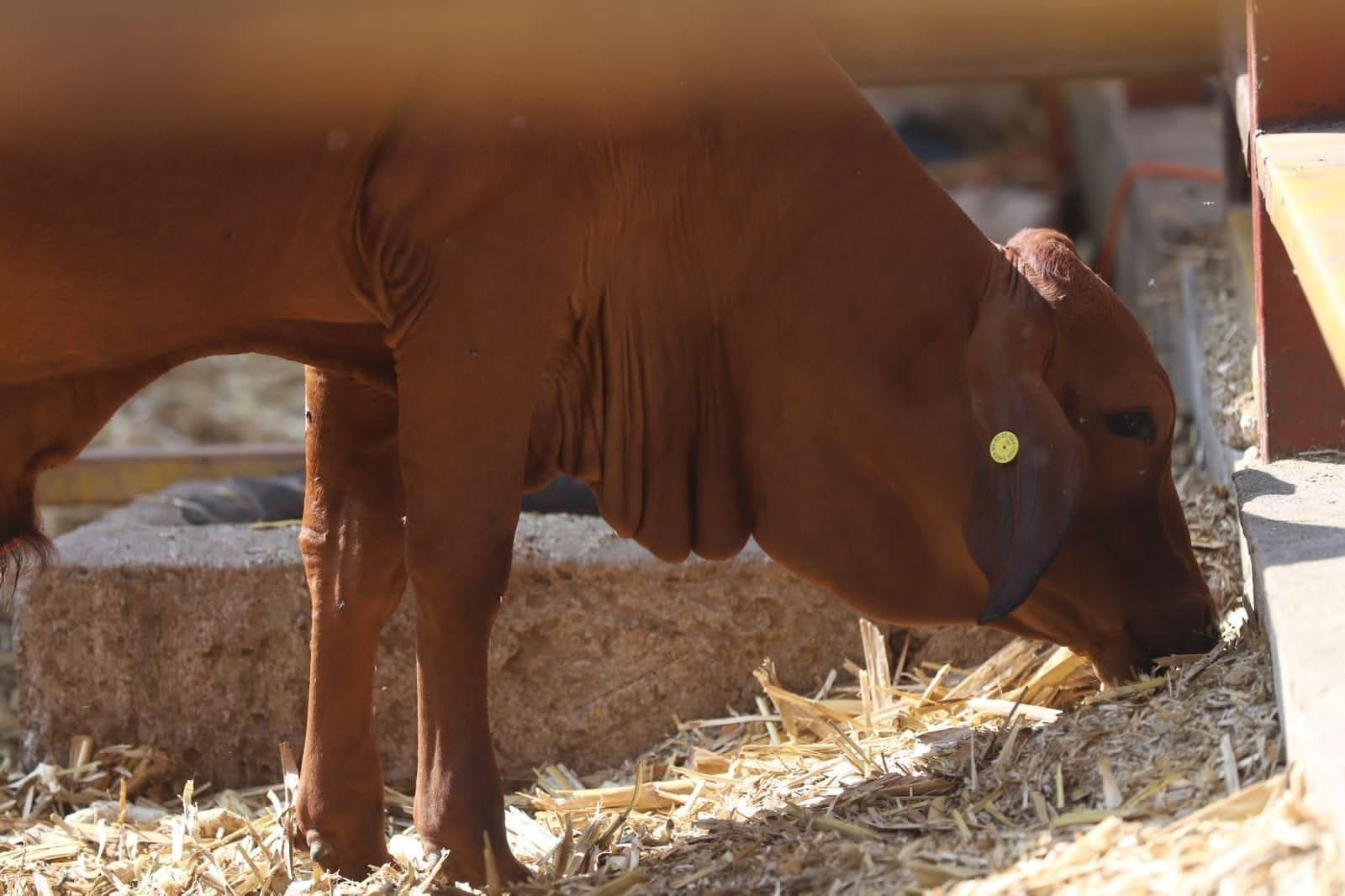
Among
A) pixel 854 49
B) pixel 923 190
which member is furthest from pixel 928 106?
pixel 923 190

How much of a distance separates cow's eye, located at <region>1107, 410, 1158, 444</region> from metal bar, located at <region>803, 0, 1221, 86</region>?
2.08m

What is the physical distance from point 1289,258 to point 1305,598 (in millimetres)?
1331

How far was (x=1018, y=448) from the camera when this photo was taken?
3471mm

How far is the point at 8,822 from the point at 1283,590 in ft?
9.84

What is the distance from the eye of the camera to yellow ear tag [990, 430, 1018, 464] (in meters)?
3.48

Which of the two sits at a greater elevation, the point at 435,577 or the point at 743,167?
the point at 743,167

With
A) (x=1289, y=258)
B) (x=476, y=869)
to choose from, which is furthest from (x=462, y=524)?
(x=1289, y=258)

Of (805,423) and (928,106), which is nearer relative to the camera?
(805,423)

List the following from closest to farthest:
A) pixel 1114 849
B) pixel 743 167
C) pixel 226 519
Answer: pixel 1114 849 < pixel 743 167 < pixel 226 519

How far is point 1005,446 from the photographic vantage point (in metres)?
3.49

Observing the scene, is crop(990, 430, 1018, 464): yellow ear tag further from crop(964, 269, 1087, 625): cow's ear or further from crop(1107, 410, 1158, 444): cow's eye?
crop(1107, 410, 1158, 444): cow's eye

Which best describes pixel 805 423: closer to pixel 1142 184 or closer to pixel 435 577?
pixel 435 577

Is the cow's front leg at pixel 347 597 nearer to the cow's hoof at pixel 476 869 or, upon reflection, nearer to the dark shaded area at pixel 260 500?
the cow's hoof at pixel 476 869

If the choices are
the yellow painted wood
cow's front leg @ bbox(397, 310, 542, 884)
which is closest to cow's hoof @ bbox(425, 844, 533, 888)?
cow's front leg @ bbox(397, 310, 542, 884)
